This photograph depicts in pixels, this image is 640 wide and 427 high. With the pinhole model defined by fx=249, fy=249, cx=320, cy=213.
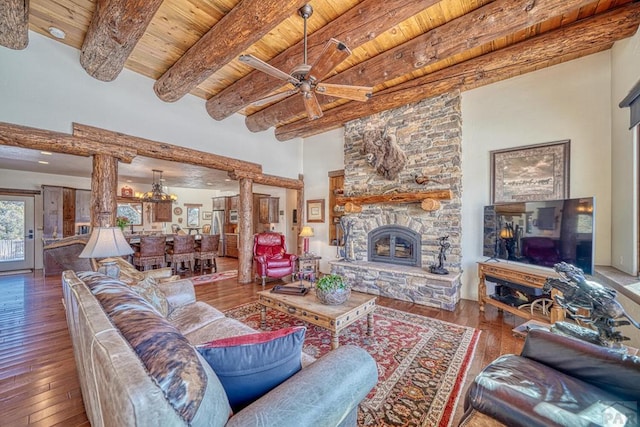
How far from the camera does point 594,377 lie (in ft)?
4.30

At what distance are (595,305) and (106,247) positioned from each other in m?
3.63

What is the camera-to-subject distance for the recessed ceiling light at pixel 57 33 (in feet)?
9.73

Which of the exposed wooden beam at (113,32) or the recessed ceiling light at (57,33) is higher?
the recessed ceiling light at (57,33)

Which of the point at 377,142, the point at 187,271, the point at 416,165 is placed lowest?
the point at 187,271

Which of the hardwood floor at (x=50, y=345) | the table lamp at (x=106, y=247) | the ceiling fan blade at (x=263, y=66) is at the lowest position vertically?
the hardwood floor at (x=50, y=345)

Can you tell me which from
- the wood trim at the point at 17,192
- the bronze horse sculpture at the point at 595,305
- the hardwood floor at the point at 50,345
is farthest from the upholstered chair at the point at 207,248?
the bronze horse sculpture at the point at 595,305

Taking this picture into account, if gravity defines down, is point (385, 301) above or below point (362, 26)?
below

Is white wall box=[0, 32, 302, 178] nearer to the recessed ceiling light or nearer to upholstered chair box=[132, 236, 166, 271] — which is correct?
the recessed ceiling light

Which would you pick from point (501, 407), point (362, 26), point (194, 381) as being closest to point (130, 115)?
point (362, 26)

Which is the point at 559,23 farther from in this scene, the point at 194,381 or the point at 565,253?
the point at 194,381

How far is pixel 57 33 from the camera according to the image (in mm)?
3031

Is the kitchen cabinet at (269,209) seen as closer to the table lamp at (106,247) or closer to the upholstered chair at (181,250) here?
the upholstered chair at (181,250)

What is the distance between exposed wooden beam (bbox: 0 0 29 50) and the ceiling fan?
227 cm

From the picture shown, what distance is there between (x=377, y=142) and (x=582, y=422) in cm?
429
